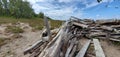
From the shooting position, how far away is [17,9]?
178 feet

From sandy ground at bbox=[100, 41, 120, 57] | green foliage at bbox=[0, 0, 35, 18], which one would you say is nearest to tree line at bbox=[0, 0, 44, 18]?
green foliage at bbox=[0, 0, 35, 18]

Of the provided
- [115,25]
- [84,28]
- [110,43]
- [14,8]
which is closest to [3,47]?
[84,28]

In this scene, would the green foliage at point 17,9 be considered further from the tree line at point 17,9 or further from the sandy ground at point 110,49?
the sandy ground at point 110,49

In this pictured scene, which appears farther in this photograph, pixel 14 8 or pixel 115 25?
pixel 14 8

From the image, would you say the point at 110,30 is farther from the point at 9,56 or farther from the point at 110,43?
the point at 9,56

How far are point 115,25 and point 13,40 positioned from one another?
738 centimetres

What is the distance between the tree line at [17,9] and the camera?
54.2 metres

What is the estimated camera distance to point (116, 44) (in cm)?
966

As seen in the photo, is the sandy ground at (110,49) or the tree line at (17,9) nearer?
the sandy ground at (110,49)

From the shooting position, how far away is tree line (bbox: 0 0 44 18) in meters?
54.2

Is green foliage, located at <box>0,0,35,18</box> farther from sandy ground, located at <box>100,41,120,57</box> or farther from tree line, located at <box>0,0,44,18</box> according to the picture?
sandy ground, located at <box>100,41,120,57</box>

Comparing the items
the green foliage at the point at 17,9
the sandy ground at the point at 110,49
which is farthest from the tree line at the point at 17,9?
the sandy ground at the point at 110,49

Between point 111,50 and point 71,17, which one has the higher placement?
point 71,17

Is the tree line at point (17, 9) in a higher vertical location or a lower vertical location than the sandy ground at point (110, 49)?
higher
